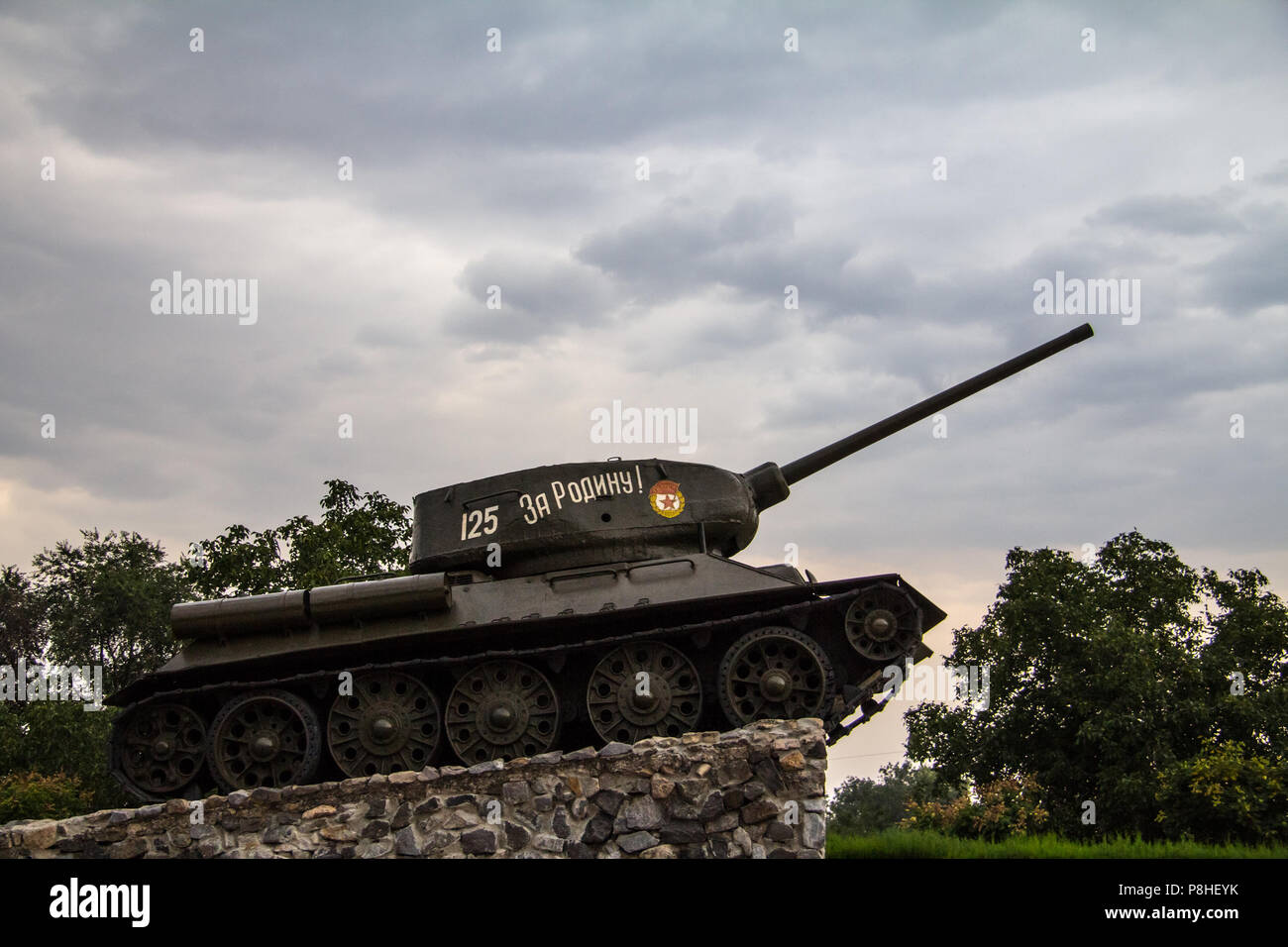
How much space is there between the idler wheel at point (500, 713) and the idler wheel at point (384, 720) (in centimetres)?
30

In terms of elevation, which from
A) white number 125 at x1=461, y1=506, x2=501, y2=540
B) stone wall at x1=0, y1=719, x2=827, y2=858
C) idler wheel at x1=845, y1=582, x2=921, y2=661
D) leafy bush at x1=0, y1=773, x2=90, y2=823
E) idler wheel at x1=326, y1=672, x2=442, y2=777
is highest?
white number 125 at x1=461, y1=506, x2=501, y2=540

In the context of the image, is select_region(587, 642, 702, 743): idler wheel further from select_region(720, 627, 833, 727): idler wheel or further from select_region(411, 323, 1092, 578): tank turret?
select_region(411, 323, 1092, 578): tank turret

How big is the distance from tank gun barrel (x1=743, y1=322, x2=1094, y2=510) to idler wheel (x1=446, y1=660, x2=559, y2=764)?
4114 mm

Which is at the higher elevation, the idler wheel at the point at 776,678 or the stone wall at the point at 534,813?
the idler wheel at the point at 776,678

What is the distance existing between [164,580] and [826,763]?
101ft

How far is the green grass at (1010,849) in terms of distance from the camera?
42.9ft

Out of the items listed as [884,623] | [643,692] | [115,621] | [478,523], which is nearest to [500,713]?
[643,692]

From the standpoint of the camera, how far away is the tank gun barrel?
1700 centimetres

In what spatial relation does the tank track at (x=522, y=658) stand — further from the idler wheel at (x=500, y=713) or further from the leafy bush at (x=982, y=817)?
the leafy bush at (x=982, y=817)

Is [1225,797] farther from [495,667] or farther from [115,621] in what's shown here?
[115,621]

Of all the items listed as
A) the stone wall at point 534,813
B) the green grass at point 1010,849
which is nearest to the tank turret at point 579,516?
the stone wall at point 534,813

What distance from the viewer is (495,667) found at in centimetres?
1495

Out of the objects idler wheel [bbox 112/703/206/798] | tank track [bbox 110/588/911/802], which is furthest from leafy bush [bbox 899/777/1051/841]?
idler wheel [bbox 112/703/206/798]

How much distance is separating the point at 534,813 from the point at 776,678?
10.8ft
